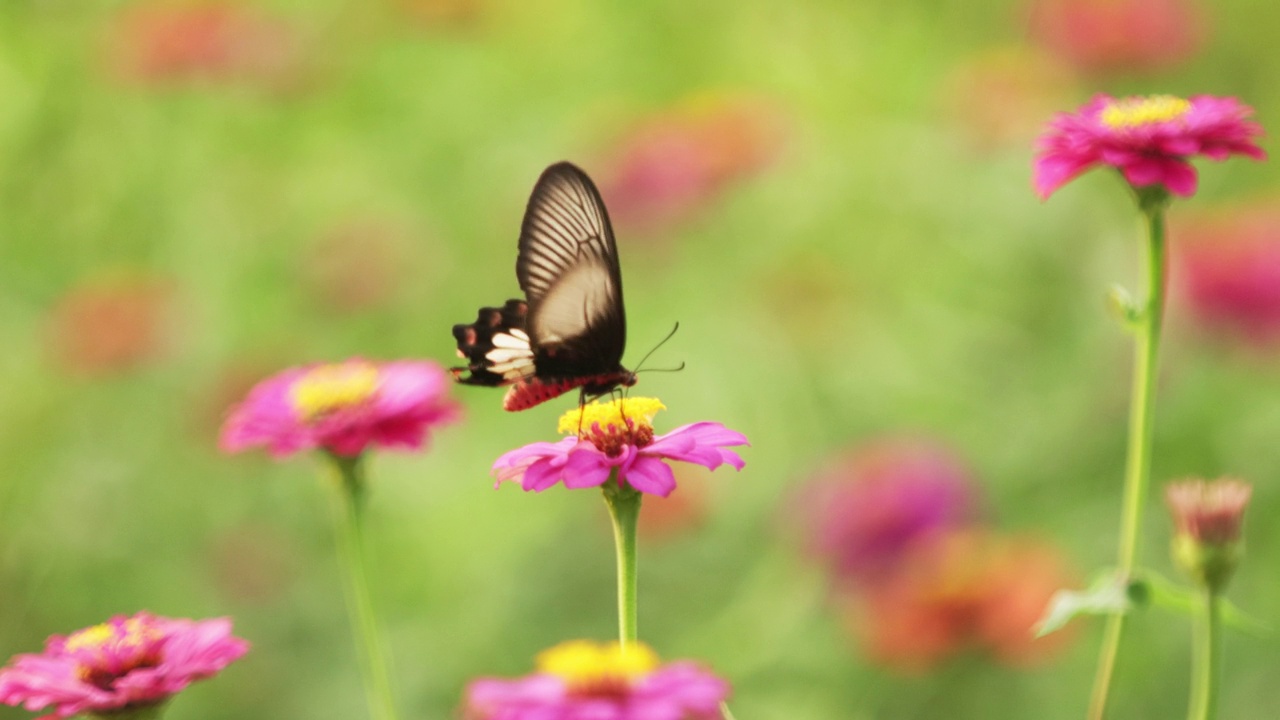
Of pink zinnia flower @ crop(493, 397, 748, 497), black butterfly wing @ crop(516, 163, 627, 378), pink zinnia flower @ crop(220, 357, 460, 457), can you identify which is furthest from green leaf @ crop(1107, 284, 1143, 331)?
pink zinnia flower @ crop(220, 357, 460, 457)

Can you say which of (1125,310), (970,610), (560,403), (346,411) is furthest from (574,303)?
(560,403)

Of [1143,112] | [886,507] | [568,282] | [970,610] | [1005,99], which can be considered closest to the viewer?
[1143,112]

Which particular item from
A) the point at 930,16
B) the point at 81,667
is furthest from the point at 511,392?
the point at 930,16

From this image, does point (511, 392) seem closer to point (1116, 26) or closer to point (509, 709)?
point (509, 709)

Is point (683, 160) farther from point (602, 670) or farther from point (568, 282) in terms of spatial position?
point (602, 670)

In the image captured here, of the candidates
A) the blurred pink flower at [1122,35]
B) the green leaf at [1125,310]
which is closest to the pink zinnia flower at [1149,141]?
the green leaf at [1125,310]

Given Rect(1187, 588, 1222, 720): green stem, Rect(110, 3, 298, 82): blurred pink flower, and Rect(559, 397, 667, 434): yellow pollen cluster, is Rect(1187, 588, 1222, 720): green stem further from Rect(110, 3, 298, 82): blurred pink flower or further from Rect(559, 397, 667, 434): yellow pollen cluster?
Rect(110, 3, 298, 82): blurred pink flower

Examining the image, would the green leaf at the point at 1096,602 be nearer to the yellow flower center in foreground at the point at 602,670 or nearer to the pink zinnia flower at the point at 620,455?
the pink zinnia flower at the point at 620,455
